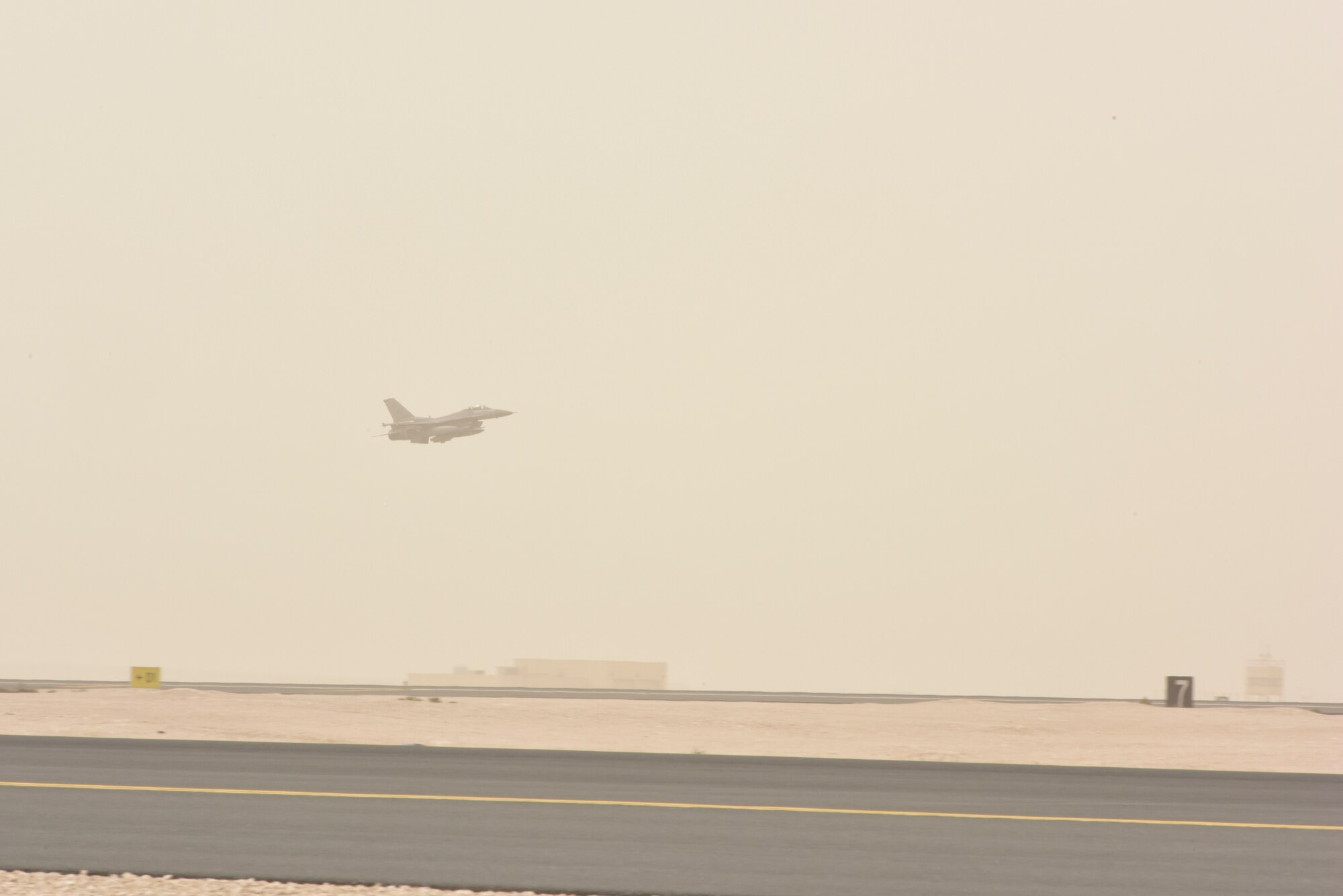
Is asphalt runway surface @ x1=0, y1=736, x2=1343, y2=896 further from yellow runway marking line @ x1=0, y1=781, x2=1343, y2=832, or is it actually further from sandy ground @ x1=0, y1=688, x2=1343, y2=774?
sandy ground @ x1=0, y1=688, x2=1343, y2=774

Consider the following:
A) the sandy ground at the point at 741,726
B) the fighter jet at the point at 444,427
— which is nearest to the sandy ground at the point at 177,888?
the sandy ground at the point at 741,726

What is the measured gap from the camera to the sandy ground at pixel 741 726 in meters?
27.8

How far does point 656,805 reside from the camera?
14047 millimetres

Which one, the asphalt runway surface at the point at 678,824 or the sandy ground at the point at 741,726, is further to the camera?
the sandy ground at the point at 741,726


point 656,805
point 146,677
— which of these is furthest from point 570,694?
point 656,805

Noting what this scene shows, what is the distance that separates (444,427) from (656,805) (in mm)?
74779

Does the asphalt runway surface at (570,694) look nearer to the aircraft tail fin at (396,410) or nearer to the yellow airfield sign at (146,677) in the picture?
the yellow airfield sign at (146,677)

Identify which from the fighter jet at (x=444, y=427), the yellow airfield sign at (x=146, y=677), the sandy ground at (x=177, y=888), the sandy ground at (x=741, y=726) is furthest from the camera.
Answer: the fighter jet at (x=444, y=427)

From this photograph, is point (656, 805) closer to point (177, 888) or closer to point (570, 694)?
point (177, 888)

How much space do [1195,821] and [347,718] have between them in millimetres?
28146

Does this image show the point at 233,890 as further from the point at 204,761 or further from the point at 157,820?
the point at 204,761

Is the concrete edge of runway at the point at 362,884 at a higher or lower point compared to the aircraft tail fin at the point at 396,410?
lower

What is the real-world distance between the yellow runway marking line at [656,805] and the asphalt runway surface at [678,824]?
0.06 metres

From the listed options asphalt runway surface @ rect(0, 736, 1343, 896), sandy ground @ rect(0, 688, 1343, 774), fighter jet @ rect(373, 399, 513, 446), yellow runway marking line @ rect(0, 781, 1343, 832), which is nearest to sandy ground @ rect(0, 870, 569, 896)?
asphalt runway surface @ rect(0, 736, 1343, 896)
